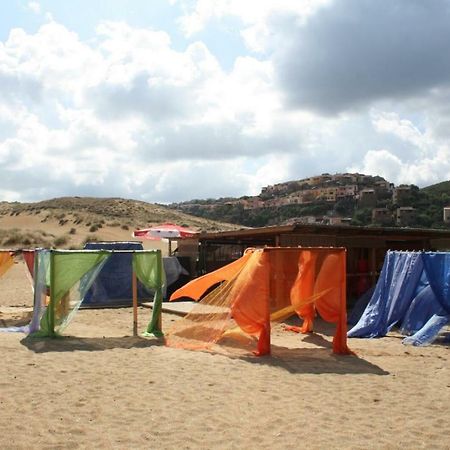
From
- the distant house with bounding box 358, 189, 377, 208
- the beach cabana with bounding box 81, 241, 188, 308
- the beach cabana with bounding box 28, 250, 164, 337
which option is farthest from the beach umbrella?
the distant house with bounding box 358, 189, 377, 208

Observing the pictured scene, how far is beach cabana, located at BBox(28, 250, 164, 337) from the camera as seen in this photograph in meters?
11.5

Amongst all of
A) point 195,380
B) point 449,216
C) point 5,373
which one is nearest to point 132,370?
point 195,380

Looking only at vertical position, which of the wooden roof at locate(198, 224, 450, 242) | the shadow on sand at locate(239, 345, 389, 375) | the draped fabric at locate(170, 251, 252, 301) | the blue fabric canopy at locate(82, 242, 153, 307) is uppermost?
the wooden roof at locate(198, 224, 450, 242)

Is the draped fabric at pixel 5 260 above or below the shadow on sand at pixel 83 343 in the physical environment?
above

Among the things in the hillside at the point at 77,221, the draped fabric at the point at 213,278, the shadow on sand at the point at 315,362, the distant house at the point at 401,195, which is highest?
the distant house at the point at 401,195

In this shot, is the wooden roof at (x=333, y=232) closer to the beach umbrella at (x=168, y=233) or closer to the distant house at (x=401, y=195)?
the beach umbrella at (x=168, y=233)

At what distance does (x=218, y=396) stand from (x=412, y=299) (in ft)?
Result: 20.7

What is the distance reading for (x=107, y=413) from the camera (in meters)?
6.32

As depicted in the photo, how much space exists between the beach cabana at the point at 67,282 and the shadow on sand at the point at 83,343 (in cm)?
41

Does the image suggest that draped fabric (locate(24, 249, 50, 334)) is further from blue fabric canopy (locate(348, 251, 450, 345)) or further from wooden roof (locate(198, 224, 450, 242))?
blue fabric canopy (locate(348, 251, 450, 345))

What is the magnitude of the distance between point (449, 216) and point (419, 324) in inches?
1726

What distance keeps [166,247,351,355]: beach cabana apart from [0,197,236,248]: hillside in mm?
31874

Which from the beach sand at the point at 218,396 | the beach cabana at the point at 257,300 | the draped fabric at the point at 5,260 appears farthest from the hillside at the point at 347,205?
the beach sand at the point at 218,396

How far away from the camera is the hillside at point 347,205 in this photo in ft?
199
